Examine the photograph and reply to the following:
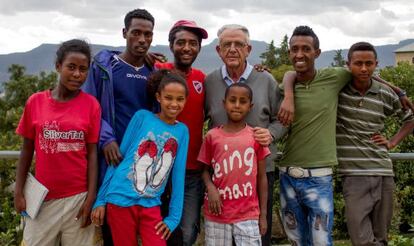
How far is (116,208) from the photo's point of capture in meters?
3.19

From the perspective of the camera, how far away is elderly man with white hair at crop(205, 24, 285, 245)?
3568mm

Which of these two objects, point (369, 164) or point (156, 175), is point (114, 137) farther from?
point (369, 164)

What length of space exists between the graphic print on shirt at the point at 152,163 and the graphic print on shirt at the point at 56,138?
1.31 feet

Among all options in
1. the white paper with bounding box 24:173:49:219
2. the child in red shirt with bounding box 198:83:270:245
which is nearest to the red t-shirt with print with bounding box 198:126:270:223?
the child in red shirt with bounding box 198:83:270:245

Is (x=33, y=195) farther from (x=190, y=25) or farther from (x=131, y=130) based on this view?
(x=190, y=25)

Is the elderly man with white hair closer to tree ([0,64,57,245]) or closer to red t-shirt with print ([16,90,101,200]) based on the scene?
red t-shirt with print ([16,90,101,200])

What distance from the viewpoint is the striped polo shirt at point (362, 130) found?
12.0ft

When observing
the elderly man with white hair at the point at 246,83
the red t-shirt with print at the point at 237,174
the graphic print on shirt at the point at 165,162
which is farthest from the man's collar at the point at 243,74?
the graphic print on shirt at the point at 165,162

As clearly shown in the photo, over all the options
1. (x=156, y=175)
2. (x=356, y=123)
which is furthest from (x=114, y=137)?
(x=356, y=123)

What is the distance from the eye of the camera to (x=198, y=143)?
3.65 m

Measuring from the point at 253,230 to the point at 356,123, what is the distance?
1.08 metres

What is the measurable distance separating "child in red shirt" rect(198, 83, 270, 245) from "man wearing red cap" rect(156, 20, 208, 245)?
0.19 metres

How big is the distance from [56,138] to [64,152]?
10 centimetres

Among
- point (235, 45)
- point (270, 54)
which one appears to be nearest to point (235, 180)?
point (235, 45)
